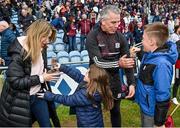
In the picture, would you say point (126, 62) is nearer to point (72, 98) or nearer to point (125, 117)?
point (72, 98)

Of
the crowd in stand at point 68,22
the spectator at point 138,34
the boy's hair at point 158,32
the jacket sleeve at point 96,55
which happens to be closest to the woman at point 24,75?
the jacket sleeve at point 96,55

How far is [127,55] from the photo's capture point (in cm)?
472

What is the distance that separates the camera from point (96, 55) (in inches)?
179

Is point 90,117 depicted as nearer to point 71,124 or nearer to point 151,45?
point 151,45

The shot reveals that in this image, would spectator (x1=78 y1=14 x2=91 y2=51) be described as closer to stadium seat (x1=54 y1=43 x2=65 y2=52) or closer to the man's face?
stadium seat (x1=54 y1=43 x2=65 y2=52)

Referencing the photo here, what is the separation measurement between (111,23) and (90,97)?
948mm

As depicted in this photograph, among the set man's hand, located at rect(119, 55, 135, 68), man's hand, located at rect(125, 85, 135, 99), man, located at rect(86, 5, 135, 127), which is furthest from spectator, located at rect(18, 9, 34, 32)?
man's hand, located at rect(119, 55, 135, 68)

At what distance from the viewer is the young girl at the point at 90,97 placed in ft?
13.1

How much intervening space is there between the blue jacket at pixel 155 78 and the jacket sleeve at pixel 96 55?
53 cm

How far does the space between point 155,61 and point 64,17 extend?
1505 cm

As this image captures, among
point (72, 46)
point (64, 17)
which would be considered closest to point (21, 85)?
point (72, 46)

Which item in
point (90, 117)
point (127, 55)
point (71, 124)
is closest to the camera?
point (90, 117)

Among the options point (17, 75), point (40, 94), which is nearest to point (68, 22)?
point (40, 94)

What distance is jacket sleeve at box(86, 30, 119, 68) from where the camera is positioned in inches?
179
